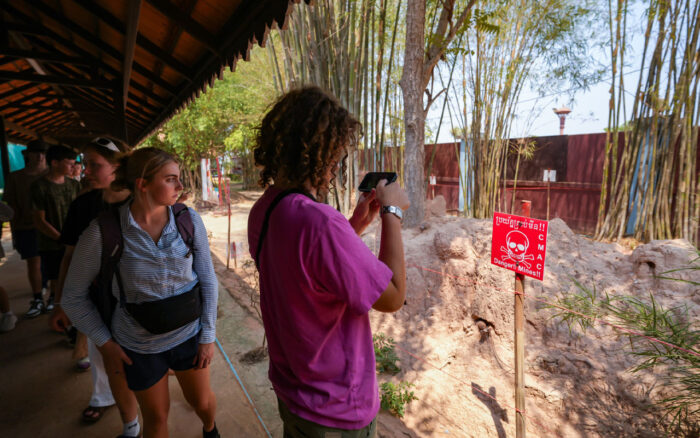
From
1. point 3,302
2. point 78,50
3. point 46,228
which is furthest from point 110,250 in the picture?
point 78,50

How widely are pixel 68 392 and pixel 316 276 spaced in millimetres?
2221

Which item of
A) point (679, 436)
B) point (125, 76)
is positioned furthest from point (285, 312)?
point (125, 76)

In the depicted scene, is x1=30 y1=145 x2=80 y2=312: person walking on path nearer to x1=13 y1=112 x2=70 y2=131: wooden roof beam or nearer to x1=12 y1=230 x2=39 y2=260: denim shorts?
x1=12 y1=230 x2=39 y2=260: denim shorts

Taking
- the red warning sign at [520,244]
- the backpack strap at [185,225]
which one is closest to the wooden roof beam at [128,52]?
the backpack strap at [185,225]

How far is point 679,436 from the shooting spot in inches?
74.8

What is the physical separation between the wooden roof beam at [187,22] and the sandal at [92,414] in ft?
6.81

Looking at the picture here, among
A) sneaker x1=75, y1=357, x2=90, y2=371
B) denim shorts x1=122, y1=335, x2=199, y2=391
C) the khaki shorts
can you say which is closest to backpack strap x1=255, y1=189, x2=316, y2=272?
the khaki shorts

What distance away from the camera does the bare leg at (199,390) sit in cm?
138

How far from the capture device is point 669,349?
Answer: 1.74 m

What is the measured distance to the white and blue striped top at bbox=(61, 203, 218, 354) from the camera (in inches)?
46.8

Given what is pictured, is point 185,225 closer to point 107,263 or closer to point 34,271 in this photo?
point 107,263

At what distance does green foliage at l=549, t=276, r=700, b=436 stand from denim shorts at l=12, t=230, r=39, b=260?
3.94 m

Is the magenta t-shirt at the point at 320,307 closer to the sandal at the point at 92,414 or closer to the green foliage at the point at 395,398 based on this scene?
the sandal at the point at 92,414

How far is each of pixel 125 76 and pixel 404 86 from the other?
2.84 meters
